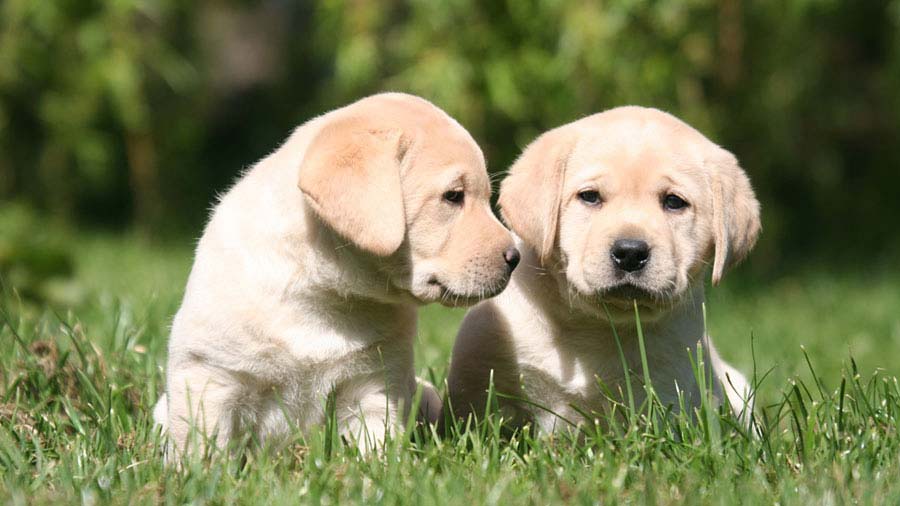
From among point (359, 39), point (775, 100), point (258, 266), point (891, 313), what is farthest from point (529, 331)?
point (775, 100)

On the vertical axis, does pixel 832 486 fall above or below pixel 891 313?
above

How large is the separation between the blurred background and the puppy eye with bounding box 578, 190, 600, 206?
305 centimetres

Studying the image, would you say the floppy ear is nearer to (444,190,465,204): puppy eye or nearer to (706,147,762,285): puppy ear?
(444,190,465,204): puppy eye

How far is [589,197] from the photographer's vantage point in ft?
13.2

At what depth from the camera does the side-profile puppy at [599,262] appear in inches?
154

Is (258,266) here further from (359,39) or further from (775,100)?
(775,100)

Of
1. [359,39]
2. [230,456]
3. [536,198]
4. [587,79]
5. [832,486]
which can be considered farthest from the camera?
[359,39]

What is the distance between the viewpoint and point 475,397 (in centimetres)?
413

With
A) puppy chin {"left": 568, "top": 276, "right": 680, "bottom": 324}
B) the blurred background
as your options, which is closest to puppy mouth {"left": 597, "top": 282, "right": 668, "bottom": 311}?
puppy chin {"left": 568, "top": 276, "right": 680, "bottom": 324}

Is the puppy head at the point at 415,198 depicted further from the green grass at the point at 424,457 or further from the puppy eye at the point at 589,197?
the green grass at the point at 424,457

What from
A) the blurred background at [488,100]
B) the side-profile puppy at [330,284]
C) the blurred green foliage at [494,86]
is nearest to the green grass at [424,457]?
the side-profile puppy at [330,284]

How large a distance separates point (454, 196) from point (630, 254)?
0.60 meters

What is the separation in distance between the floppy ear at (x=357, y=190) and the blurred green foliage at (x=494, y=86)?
4.91 meters

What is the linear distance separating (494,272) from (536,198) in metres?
0.42
